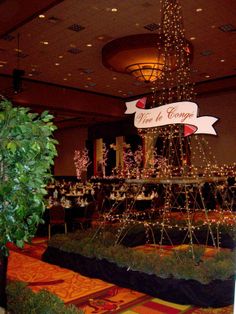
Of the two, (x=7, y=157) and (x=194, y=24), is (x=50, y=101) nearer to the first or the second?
(x=194, y=24)

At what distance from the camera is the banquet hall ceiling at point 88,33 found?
648 cm

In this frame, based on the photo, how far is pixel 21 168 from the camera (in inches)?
73.5

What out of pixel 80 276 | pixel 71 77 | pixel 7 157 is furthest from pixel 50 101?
pixel 7 157

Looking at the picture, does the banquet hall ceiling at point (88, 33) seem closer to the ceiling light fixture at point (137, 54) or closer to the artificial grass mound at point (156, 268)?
the ceiling light fixture at point (137, 54)

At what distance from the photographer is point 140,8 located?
22.0 ft

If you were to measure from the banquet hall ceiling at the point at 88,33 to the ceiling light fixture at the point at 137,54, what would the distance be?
6.1 inches

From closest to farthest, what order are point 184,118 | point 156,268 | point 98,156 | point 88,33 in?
point 156,268 < point 184,118 < point 88,33 < point 98,156

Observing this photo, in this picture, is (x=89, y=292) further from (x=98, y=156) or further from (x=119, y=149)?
(x=98, y=156)

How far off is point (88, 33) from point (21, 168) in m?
6.59

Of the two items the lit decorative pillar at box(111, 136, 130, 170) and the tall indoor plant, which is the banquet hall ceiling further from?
the lit decorative pillar at box(111, 136, 130, 170)

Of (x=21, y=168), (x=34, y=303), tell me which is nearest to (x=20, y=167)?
(x=21, y=168)

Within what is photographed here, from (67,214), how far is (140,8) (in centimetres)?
445

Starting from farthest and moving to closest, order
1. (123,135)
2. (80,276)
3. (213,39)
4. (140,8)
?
(123,135)
(213,39)
(140,8)
(80,276)

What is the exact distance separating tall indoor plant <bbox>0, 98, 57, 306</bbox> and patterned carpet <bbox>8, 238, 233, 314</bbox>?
200 cm
